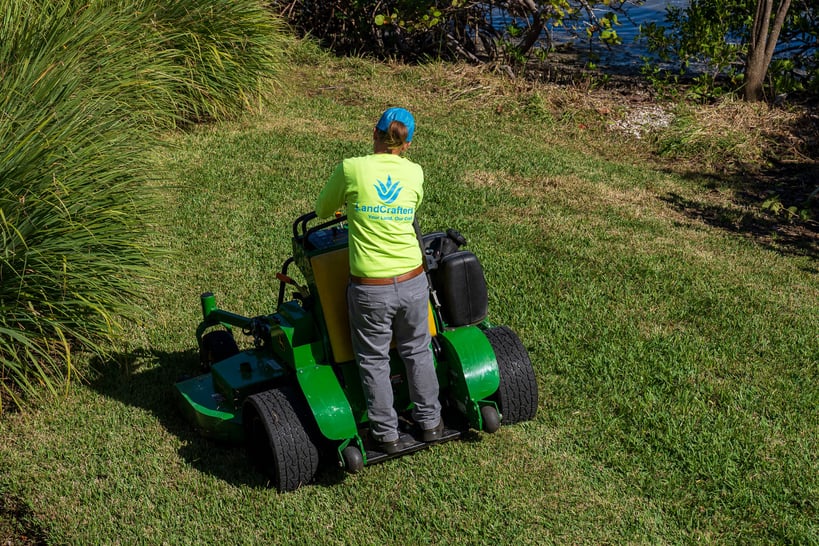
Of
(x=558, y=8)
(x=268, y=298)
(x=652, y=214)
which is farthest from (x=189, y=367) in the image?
(x=558, y=8)

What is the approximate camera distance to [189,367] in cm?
580

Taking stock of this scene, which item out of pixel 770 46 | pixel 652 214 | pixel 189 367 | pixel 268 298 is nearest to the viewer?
pixel 189 367

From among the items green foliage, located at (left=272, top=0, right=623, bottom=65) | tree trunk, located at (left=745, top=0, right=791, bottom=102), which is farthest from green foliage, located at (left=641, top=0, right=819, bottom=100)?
green foliage, located at (left=272, top=0, right=623, bottom=65)

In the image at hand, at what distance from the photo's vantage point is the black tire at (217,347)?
5484 millimetres

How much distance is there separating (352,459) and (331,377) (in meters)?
0.44

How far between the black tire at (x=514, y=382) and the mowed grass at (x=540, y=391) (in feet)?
0.50

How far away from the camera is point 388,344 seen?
172 inches

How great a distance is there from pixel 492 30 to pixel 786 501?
31.7 feet

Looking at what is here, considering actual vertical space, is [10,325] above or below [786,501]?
above

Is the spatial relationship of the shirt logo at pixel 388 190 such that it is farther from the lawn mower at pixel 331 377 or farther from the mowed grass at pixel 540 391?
the mowed grass at pixel 540 391

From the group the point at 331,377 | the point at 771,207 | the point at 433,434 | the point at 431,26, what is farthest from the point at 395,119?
the point at 431,26

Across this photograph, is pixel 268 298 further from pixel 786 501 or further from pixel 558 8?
pixel 558 8

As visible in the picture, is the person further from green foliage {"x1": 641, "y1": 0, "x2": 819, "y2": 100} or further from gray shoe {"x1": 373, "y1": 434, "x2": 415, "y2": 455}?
green foliage {"x1": 641, "y1": 0, "x2": 819, "y2": 100}

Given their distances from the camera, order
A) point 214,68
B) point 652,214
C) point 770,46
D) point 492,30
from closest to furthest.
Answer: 1. point 652,214
2. point 214,68
3. point 770,46
4. point 492,30
